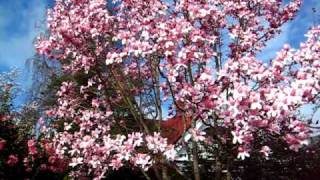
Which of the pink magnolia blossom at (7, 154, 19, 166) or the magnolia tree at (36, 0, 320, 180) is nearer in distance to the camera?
the magnolia tree at (36, 0, 320, 180)

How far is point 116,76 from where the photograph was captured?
9289 millimetres

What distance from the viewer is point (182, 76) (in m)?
8.00

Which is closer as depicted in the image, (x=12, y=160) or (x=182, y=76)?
(x=182, y=76)

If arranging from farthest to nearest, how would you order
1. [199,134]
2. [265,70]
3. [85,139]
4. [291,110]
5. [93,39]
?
[93,39], [85,139], [199,134], [265,70], [291,110]

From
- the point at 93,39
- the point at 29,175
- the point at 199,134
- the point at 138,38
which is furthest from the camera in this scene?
the point at 29,175

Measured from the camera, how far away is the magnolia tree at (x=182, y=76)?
623 centimetres

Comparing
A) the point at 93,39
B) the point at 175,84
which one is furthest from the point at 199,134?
the point at 93,39

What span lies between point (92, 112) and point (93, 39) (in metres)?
1.56

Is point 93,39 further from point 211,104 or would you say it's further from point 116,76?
point 211,104

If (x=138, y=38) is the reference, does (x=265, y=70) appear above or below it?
below

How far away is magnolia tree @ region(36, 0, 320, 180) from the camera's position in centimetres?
623

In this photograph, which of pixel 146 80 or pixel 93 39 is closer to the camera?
pixel 93 39

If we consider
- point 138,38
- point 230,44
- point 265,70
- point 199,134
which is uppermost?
point 230,44

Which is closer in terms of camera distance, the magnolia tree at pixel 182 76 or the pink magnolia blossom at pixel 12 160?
the magnolia tree at pixel 182 76
